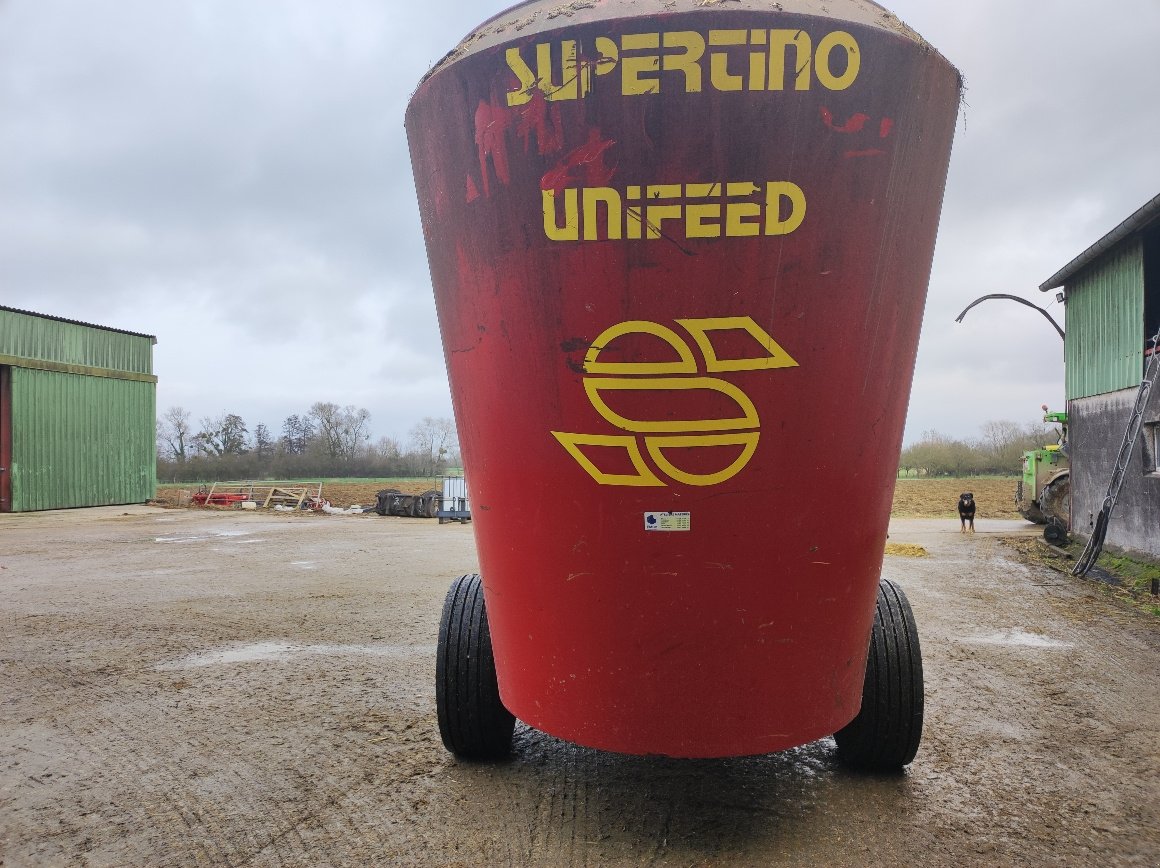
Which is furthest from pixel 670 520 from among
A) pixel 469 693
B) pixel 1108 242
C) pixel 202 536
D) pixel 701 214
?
pixel 202 536

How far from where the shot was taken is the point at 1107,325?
10.8m

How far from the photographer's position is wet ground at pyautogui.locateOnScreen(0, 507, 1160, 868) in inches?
95.1

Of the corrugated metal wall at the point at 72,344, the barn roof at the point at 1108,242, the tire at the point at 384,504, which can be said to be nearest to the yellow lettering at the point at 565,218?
the barn roof at the point at 1108,242

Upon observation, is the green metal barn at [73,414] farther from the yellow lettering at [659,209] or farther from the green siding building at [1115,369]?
the green siding building at [1115,369]

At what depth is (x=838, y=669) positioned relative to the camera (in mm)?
2229

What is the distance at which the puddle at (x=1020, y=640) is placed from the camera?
17.9 feet

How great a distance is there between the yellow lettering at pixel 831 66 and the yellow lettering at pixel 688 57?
326mm

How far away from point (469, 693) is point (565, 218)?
193 cm

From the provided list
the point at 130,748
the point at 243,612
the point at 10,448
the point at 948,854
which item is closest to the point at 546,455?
the point at 948,854

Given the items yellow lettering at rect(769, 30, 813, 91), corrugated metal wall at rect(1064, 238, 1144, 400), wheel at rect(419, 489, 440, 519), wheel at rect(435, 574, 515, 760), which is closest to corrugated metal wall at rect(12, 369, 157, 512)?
wheel at rect(419, 489, 440, 519)

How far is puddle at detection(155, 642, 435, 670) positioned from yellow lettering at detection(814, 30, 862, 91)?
4.30m

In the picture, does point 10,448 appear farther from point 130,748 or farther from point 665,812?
point 665,812

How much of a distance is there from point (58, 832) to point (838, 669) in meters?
2.71

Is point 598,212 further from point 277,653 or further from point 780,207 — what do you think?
point 277,653
